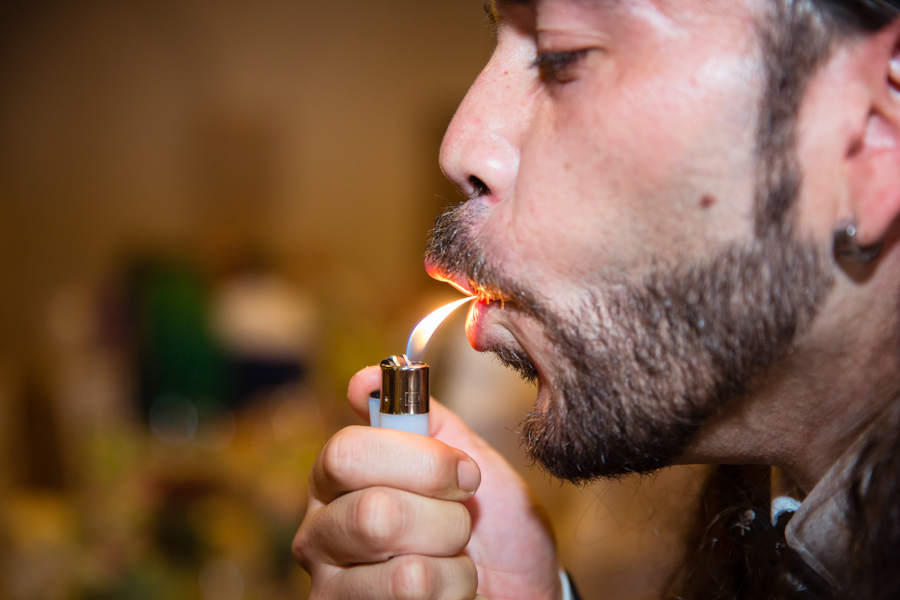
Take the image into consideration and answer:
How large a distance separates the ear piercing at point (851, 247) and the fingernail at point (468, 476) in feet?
1.15

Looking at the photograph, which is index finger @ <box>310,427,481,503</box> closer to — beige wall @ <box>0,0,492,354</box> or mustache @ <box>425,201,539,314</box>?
mustache @ <box>425,201,539,314</box>

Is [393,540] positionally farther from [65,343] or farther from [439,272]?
[65,343]

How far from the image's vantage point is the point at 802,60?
0.47 m

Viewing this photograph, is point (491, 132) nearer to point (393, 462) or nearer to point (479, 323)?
point (479, 323)

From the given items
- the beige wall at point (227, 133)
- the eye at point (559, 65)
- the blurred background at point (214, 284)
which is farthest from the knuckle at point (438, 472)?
the beige wall at point (227, 133)

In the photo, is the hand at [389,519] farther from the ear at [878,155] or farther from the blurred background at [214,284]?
the blurred background at [214,284]

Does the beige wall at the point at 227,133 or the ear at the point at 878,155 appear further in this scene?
the beige wall at the point at 227,133

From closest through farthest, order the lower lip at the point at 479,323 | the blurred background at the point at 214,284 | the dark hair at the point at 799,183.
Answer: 1. the dark hair at the point at 799,183
2. the lower lip at the point at 479,323
3. the blurred background at the point at 214,284

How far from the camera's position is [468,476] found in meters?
0.56

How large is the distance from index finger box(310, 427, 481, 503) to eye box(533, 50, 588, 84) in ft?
1.08

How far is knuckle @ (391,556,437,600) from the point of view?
508mm

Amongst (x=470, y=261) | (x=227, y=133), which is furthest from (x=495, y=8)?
(x=227, y=133)

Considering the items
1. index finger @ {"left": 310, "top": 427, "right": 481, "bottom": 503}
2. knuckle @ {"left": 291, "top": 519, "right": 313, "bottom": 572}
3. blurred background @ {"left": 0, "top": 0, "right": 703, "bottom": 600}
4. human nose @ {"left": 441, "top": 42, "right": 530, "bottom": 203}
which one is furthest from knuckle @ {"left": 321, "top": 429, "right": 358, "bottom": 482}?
blurred background @ {"left": 0, "top": 0, "right": 703, "bottom": 600}

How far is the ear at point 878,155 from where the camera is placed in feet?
1.55
